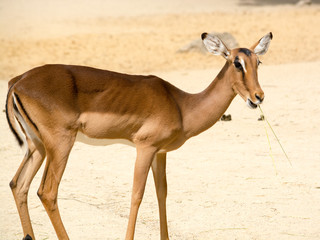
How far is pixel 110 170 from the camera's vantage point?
8523mm

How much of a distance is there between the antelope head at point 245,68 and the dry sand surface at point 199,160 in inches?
57.2

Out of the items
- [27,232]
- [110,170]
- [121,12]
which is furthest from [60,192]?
[121,12]

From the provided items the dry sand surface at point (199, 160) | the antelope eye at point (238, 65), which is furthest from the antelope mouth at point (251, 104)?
the dry sand surface at point (199, 160)

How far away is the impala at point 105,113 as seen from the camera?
18.4 feet

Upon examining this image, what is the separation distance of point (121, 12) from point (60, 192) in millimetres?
20883

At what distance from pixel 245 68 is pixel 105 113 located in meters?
1.29

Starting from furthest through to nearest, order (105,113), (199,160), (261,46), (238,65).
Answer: (199,160) < (261,46) < (238,65) < (105,113)

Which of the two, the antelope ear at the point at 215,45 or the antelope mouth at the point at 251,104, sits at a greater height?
the antelope ear at the point at 215,45

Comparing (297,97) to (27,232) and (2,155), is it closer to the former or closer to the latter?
(2,155)

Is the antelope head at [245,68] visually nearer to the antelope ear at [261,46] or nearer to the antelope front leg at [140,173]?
the antelope ear at [261,46]

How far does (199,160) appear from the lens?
8953 millimetres

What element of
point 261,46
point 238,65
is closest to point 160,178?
point 238,65

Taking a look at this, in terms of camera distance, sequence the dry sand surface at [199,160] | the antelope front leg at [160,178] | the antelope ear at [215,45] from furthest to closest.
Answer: the dry sand surface at [199,160]
the antelope front leg at [160,178]
the antelope ear at [215,45]

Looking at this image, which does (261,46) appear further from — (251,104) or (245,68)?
(251,104)
